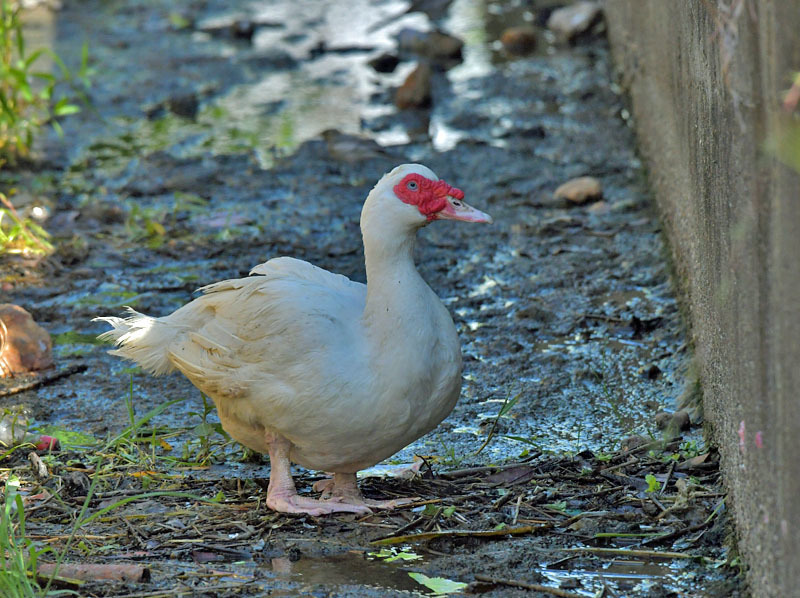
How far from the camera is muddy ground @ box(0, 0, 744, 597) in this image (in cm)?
336

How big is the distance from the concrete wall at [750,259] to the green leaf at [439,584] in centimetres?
78

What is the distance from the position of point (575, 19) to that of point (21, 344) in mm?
6590

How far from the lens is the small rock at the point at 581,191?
6.71m

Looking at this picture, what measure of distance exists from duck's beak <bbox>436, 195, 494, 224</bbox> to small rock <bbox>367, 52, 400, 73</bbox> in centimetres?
635

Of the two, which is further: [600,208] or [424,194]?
[600,208]

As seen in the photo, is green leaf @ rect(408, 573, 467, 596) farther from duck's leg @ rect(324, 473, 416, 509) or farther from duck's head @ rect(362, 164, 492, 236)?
duck's head @ rect(362, 164, 492, 236)

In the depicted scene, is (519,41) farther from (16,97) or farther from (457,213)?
(457,213)

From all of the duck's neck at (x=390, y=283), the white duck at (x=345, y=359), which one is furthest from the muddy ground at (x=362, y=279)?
the duck's neck at (x=390, y=283)

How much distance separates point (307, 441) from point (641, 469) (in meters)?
1.12

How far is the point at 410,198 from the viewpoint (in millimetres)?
3631

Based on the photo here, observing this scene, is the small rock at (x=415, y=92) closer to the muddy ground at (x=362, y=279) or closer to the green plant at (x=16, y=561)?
the muddy ground at (x=362, y=279)

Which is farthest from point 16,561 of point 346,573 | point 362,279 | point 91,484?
point 362,279

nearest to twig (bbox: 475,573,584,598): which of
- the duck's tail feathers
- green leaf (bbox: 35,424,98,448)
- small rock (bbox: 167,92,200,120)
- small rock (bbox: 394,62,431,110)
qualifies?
the duck's tail feathers

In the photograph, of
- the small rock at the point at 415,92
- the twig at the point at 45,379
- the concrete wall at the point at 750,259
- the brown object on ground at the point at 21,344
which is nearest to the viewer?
the concrete wall at the point at 750,259
